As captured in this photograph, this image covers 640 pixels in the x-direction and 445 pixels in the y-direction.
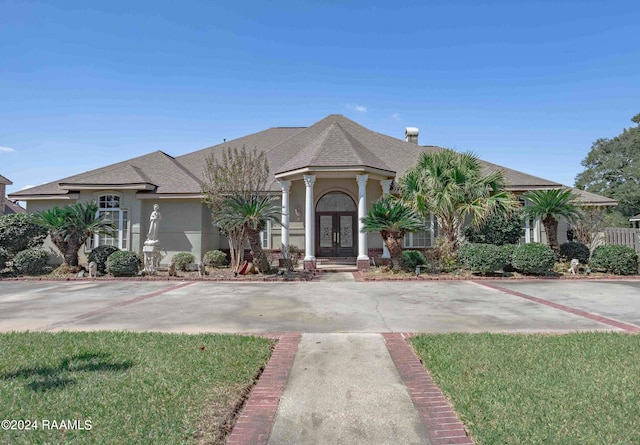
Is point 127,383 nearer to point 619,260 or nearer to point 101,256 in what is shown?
point 101,256

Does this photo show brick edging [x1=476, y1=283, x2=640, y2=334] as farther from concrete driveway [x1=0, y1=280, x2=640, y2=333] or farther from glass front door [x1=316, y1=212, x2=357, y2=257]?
glass front door [x1=316, y1=212, x2=357, y2=257]

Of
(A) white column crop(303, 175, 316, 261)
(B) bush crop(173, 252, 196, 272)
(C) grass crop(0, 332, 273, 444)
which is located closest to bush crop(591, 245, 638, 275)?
(A) white column crop(303, 175, 316, 261)

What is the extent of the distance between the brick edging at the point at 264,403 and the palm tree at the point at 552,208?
1291cm

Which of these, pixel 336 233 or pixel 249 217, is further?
pixel 336 233

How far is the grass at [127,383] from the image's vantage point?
2.83 m

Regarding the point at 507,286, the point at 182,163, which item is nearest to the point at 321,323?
the point at 507,286

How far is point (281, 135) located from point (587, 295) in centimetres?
1815

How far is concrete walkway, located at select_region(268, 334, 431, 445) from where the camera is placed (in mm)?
2867

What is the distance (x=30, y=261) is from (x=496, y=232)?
1866 cm

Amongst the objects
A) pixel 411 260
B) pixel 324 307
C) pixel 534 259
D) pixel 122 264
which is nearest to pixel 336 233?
pixel 411 260

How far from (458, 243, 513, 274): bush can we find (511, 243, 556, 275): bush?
0.45 meters

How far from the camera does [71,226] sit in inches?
539

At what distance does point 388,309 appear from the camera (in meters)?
7.66

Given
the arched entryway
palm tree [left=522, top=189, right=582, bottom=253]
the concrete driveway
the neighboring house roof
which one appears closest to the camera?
the concrete driveway
